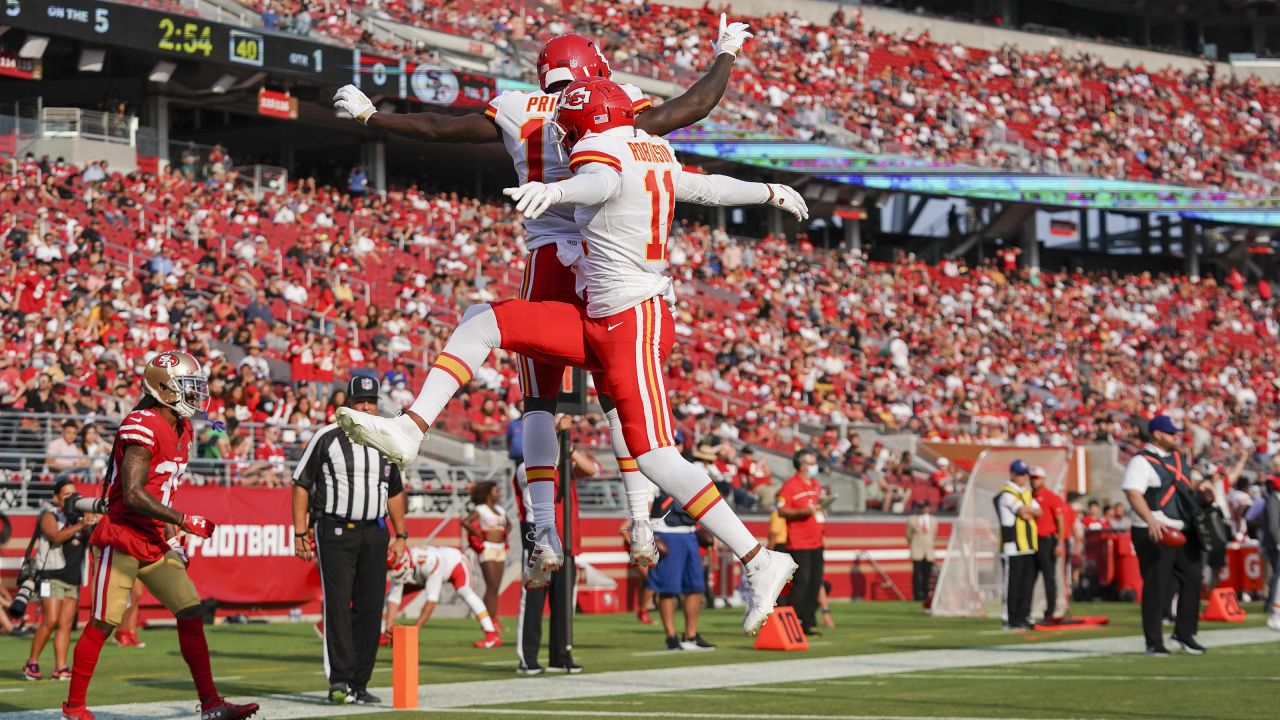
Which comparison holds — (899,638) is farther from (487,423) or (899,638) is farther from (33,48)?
(33,48)

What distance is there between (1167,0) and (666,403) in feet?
186

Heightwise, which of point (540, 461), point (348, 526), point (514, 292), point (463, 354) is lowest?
point (348, 526)

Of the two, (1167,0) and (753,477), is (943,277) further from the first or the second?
(1167,0)

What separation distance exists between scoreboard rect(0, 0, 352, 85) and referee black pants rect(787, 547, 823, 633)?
730 inches

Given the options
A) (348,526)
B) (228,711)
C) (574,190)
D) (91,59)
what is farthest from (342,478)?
(91,59)

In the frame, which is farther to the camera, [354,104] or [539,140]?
[354,104]

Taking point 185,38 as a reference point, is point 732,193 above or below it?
below

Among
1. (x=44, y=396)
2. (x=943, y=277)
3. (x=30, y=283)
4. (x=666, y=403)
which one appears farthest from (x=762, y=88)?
(x=666, y=403)

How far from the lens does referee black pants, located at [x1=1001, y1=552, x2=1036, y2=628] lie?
18469 mm

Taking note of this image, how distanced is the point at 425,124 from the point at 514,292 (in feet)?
76.4

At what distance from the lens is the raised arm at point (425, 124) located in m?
7.14

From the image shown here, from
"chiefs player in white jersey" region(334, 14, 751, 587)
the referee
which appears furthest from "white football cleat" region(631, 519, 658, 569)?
the referee

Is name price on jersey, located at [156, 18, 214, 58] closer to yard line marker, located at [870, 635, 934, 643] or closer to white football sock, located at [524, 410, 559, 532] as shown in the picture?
yard line marker, located at [870, 635, 934, 643]

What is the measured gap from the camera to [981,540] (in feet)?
71.1
